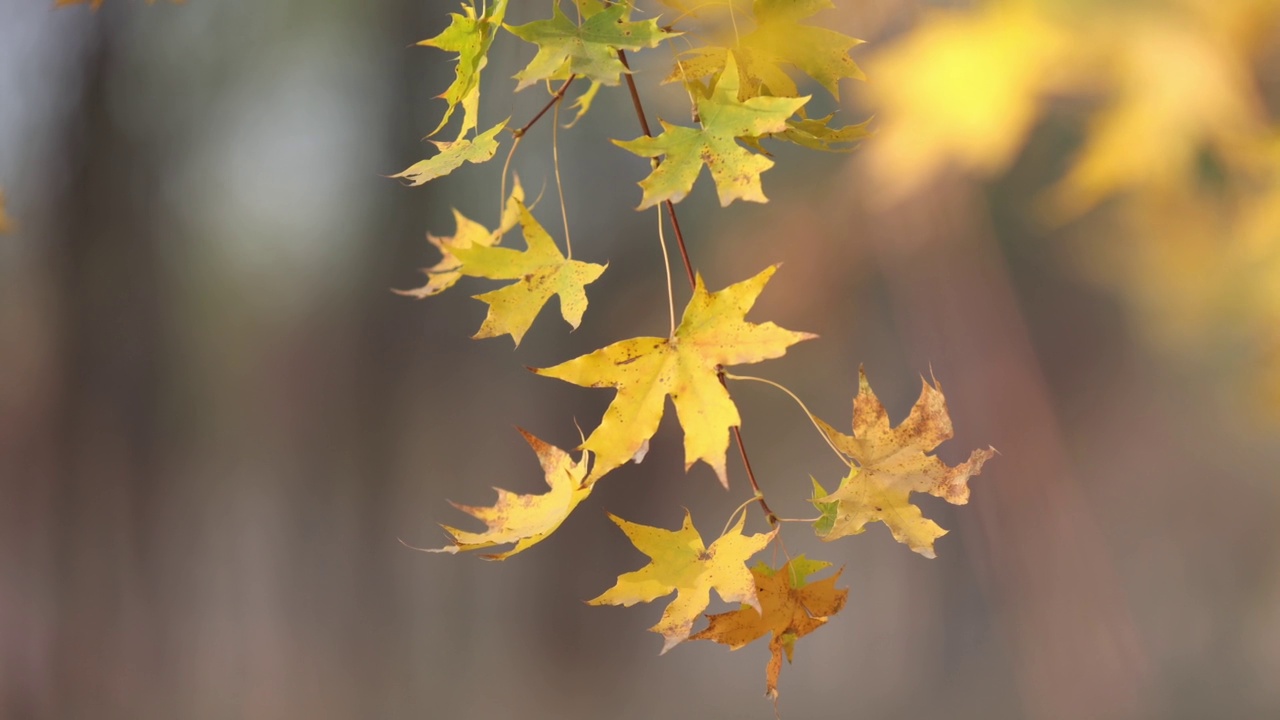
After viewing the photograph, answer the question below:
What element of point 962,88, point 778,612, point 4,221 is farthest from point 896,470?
point 4,221

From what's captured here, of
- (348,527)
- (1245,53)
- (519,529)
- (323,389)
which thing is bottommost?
(348,527)

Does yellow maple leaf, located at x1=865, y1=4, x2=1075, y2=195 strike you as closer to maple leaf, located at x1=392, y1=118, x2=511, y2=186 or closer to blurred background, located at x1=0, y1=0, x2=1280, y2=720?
blurred background, located at x1=0, y1=0, x2=1280, y2=720

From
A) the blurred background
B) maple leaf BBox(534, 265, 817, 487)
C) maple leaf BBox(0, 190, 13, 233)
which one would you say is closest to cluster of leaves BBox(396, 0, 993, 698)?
maple leaf BBox(534, 265, 817, 487)

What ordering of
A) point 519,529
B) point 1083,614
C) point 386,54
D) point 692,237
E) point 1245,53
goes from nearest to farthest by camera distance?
point 519,529
point 1245,53
point 1083,614
point 692,237
point 386,54

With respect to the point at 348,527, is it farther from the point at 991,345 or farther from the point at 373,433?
the point at 991,345

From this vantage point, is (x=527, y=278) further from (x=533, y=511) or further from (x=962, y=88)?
(x=962, y=88)

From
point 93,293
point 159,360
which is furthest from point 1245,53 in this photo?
point 93,293
